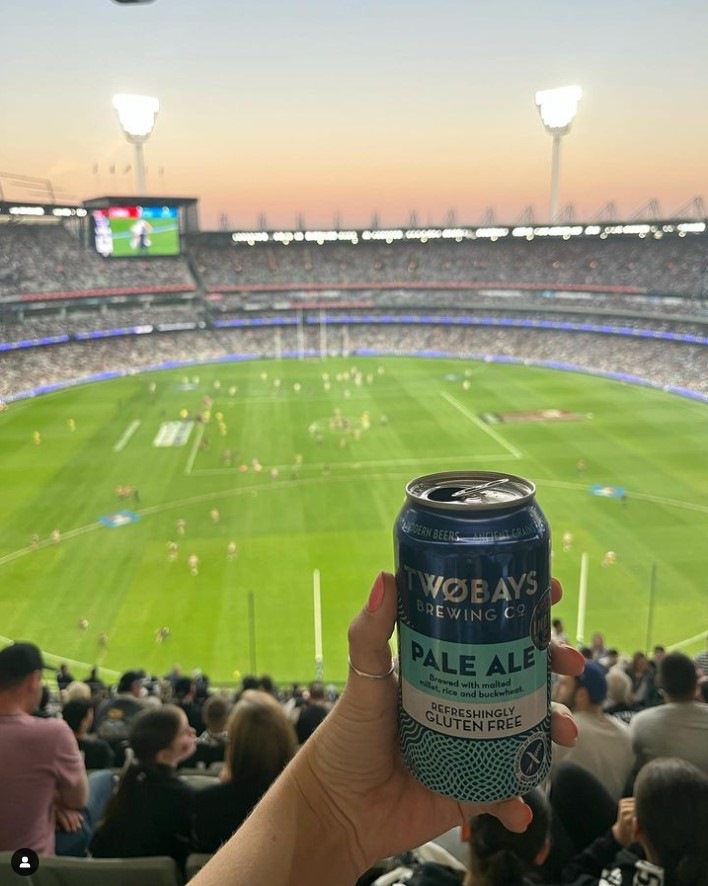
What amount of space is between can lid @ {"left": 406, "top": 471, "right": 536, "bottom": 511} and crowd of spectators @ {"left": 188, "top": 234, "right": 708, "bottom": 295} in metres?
85.5

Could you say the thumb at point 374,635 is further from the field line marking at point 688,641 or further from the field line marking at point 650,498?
the field line marking at point 650,498

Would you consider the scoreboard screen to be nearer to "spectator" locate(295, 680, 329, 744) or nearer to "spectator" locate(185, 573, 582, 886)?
"spectator" locate(295, 680, 329, 744)

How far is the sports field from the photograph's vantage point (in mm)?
24531

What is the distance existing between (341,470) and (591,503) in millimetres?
13100

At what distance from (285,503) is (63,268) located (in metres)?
59.6

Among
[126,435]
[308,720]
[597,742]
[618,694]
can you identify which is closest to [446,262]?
[126,435]

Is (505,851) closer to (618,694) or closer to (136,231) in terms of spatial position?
(618,694)

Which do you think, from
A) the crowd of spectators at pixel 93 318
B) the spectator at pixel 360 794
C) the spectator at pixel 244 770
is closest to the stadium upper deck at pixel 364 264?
the crowd of spectators at pixel 93 318

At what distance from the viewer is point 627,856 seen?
176 inches

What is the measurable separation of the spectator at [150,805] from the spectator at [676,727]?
4286 mm

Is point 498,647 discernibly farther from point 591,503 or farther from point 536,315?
point 536,315

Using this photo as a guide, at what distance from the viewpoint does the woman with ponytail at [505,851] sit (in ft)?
13.1

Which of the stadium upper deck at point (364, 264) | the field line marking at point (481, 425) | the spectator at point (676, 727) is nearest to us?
the spectator at point (676, 727)

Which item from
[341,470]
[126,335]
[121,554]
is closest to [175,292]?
[126,335]
